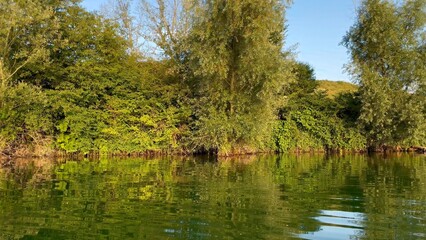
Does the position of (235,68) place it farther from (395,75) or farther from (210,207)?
(210,207)

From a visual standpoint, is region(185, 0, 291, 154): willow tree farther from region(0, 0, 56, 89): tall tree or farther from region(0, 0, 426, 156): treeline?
region(0, 0, 56, 89): tall tree

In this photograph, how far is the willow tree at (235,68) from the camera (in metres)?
24.8

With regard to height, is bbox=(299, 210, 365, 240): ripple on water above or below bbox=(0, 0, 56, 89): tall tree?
below

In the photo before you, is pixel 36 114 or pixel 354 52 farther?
pixel 354 52

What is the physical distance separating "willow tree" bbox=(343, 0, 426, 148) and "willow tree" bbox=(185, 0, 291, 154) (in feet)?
28.1

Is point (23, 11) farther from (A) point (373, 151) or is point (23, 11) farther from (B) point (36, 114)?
(A) point (373, 151)

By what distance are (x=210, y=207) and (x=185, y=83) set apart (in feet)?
68.6

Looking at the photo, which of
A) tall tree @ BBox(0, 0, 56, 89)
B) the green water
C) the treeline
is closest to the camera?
the green water

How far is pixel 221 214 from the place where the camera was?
8.45m

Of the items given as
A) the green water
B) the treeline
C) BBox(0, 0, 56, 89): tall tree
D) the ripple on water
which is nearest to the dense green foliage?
the treeline

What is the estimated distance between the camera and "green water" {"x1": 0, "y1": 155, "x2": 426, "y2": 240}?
23.3ft

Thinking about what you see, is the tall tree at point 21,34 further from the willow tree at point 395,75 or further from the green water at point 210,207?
the willow tree at point 395,75

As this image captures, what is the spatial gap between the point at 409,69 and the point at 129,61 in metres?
21.4

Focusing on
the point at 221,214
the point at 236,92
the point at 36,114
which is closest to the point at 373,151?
the point at 236,92
